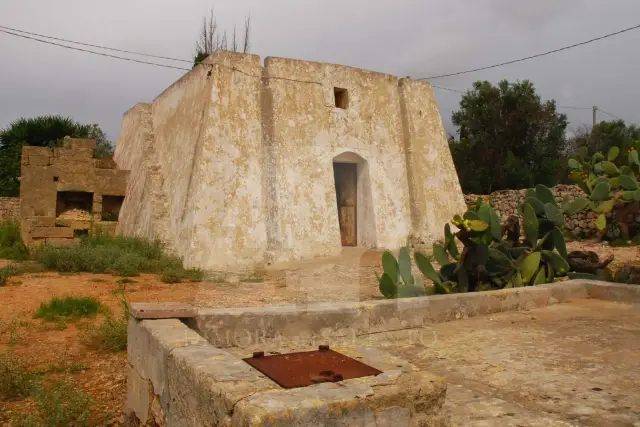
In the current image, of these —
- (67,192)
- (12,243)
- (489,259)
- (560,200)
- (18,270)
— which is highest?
(67,192)

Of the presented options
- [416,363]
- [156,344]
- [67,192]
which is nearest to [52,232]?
[67,192]

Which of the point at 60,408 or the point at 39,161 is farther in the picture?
the point at 39,161

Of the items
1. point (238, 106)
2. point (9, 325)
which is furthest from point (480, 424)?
point (238, 106)

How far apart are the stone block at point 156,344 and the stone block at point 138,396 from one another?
48mm

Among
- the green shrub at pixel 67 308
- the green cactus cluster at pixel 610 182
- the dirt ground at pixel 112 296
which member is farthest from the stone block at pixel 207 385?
the green cactus cluster at pixel 610 182

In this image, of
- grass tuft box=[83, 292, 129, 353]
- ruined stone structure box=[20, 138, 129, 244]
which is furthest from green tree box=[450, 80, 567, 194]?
grass tuft box=[83, 292, 129, 353]

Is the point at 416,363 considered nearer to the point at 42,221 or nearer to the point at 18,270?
the point at 18,270

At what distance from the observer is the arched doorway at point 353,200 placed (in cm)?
1159

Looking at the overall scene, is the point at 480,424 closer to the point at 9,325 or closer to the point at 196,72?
the point at 9,325

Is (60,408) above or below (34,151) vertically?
below

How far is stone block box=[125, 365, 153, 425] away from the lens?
275 cm

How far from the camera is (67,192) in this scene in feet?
41.4

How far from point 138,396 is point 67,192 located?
11125mm

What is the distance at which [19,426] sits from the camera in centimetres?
321
